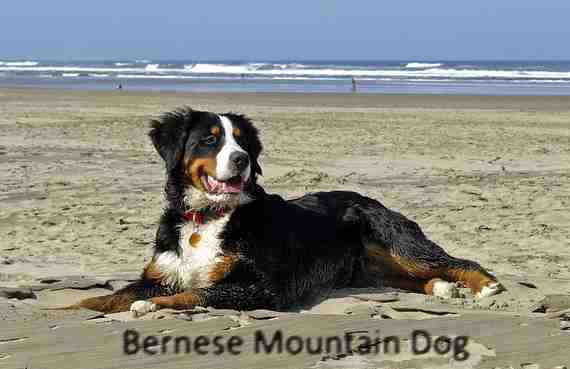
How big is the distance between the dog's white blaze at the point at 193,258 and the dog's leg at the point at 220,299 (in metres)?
0.21

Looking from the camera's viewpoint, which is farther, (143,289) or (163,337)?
(143,289)

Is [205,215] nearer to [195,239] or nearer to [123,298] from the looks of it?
[195,239]

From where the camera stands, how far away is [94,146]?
17.9 metres

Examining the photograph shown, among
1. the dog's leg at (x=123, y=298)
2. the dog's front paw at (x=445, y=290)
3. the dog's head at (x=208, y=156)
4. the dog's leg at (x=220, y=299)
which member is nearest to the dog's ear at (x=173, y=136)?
the dog's head at (x=208, y=156)

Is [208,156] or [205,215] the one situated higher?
[208,156]

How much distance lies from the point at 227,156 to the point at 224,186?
0.75 ft

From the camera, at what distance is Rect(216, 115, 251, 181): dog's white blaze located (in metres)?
6.09

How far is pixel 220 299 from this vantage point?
5859 millimetres

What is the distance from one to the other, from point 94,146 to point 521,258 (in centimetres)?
1100

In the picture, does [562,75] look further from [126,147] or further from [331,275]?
[331,275]

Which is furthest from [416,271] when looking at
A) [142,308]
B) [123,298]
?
[142,308]

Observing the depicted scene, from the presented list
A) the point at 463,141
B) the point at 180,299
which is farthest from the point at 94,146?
the point at 180,299

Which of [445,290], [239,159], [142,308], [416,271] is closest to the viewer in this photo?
[142,308]

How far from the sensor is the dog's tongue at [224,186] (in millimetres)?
6219
